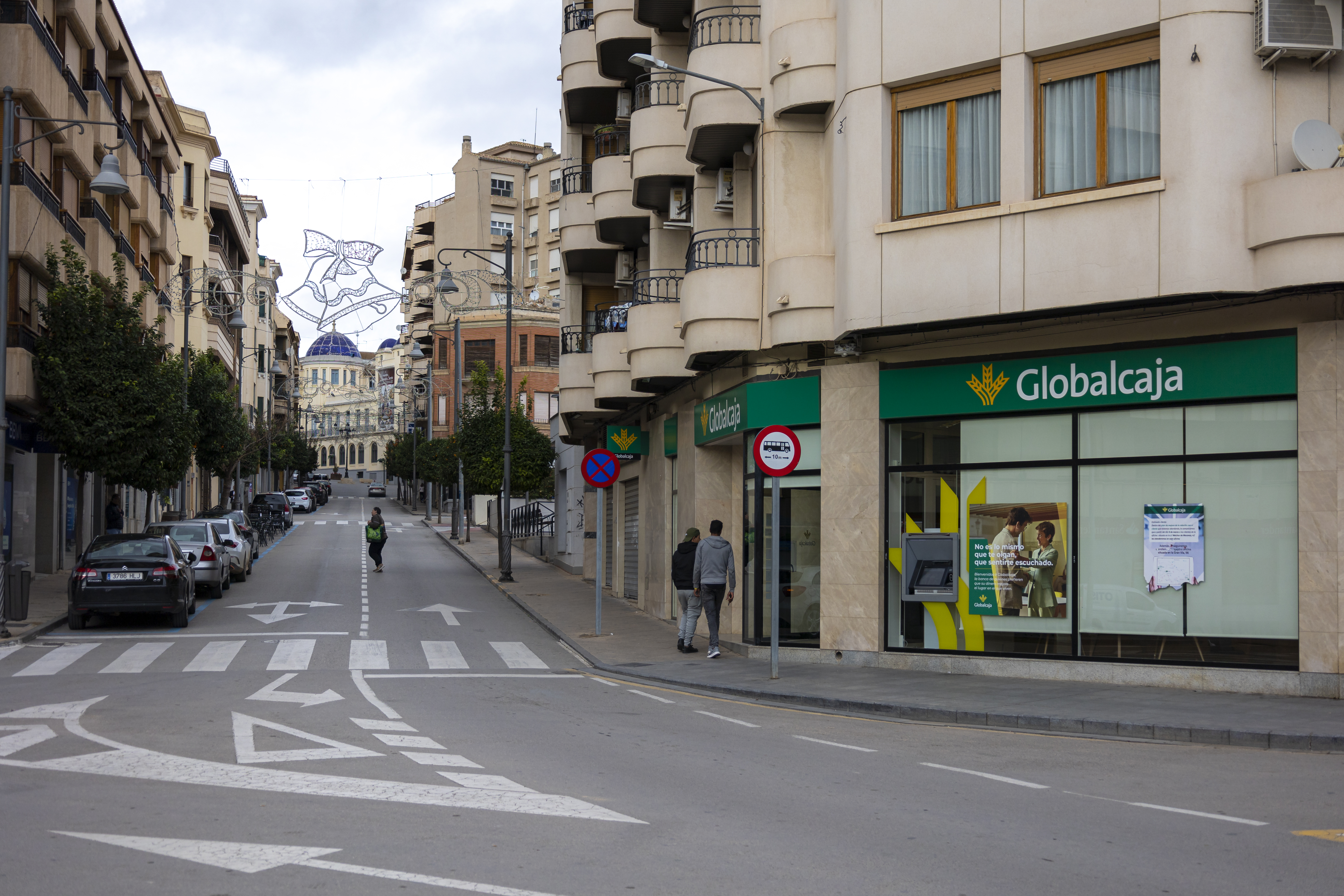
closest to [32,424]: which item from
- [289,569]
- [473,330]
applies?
[289,569]

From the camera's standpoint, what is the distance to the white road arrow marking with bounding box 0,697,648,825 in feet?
26.7

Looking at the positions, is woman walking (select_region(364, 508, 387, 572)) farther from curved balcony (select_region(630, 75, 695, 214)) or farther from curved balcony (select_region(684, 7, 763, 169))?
curved balcony (select_region(684, 7, 763, 169))

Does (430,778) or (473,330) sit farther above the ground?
(473,330)

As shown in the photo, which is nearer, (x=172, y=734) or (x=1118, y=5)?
(x=172, y=734)

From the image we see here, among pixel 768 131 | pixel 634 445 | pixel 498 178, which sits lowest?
pixel 634 445

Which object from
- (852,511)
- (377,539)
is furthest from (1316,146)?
(377,539)

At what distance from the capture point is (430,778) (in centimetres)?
909

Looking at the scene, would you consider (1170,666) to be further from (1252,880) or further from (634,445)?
(634,445)

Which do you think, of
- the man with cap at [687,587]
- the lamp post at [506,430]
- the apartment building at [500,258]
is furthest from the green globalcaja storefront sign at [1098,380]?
the apartment building at [500,258]

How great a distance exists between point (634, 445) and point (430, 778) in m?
18.0

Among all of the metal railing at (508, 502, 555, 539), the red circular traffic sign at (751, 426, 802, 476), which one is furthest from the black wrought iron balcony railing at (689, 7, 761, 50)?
the metal railing at (508, 502, 555, 539)

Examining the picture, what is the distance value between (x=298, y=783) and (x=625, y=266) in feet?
69.5

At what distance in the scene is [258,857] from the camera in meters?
6.80

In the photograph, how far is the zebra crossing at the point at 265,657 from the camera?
55.1ft
